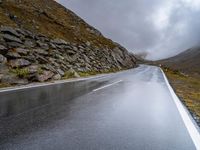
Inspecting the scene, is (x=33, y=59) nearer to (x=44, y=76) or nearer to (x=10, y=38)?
(x=10, y=38)

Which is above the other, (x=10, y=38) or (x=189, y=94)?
(x=10, y=38)

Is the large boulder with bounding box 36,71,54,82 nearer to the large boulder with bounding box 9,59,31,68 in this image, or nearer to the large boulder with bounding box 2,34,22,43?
the large boulder with bounding box 9,59,31,68

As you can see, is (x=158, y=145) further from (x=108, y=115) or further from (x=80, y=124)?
(x=108, y=115)

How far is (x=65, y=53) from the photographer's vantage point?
1403 inches

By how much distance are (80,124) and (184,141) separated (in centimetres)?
237

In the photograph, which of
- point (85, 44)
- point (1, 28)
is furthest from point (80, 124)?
point (85, 44)

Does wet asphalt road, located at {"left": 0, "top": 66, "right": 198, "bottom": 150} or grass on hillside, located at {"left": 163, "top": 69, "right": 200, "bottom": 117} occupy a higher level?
wet asphalt road, located at {"left": 0, "top": 66, "right": 198, "bottom": 150}

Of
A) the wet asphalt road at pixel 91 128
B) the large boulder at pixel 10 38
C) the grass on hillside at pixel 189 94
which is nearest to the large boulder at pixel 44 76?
the large boulder at pixel 10 38

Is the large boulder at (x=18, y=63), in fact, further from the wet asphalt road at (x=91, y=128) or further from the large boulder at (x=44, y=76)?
the wet asphalt road at (x=91, y=128)

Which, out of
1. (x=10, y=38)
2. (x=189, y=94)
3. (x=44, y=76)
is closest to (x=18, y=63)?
(x=44, y=76)

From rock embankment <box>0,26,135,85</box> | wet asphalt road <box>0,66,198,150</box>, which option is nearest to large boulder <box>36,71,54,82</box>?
rock embankment <box>0,26,135,85</box>

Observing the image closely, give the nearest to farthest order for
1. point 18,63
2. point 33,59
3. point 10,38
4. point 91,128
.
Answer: point 91,128, point 18,63, point 33,59, point 10,38

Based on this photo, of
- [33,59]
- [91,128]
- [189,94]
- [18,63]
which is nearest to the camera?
[91,128]

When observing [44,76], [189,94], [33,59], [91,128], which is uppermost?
[33,59]
